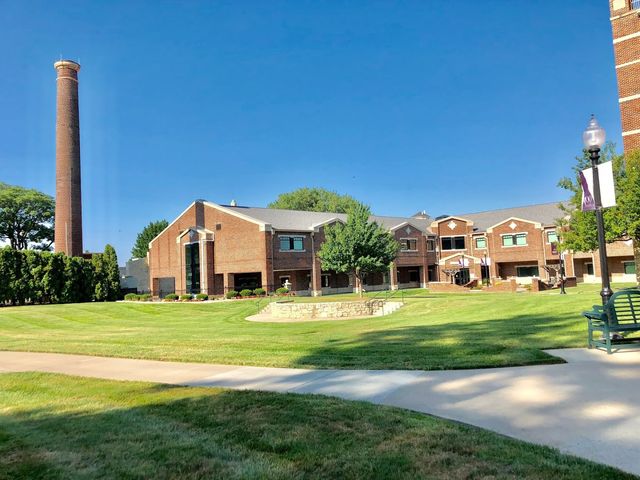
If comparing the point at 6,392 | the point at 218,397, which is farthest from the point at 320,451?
the point at 6,392

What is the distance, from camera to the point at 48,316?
102ft

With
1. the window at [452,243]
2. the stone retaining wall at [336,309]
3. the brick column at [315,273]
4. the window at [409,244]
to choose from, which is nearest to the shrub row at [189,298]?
the brick column at [315,273]

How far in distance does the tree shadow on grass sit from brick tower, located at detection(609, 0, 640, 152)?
1629cm

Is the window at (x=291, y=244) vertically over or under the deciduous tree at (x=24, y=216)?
under

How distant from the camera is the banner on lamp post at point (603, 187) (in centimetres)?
982

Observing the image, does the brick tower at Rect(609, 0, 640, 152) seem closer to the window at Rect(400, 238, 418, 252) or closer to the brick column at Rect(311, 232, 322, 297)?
the brick column at Rect(311, 232, 322, 297)

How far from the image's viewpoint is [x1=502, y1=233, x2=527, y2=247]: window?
54938 mm

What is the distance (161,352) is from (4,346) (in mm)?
6405

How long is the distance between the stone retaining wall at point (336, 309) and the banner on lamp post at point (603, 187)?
788 inches

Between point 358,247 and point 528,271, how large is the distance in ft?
107

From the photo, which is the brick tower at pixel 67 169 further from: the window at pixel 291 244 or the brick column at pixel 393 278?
the brick column at pixel 393 278

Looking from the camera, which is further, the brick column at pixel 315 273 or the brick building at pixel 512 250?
the brick column at pixel 315 273

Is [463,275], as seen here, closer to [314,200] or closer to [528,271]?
[528,271]

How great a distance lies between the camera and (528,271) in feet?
185
